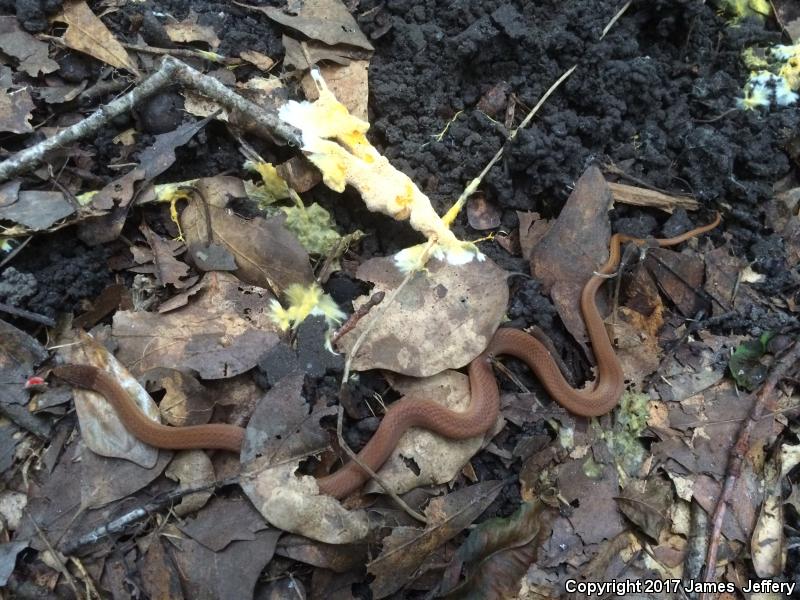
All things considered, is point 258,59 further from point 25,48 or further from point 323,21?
point 25,48

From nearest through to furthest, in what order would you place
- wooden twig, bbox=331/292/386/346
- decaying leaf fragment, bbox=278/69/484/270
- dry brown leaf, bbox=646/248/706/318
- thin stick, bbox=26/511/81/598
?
thin stick, bbox=26/511/81/598, wooden twig, bbox=331/292/386/346, decaying leaf fragment, bbox=278/69/484/270, dry brown leaf, bbox=646/248/706/318

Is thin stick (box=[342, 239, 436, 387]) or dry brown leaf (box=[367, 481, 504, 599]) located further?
thin stick (box=[342, 239, 436, 387])

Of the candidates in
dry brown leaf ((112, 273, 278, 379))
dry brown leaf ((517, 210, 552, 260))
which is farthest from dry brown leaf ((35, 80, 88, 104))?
dry brown leaf ((517, 210, 552, 260))

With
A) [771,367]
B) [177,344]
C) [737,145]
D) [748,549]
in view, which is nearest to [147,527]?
[177,344]

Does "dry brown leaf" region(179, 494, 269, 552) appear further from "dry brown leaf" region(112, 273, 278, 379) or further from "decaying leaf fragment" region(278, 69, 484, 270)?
"decaying leaf fragment" region(278, 69, 484, 270)

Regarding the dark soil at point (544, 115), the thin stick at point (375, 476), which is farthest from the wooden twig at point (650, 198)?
the thin stick at point (375, 476)

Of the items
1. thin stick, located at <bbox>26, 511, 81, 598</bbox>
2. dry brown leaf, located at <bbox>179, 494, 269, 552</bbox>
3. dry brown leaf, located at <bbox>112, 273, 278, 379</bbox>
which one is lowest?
thin stick, located at <bbox>26, 511, 81, 598</bbox>

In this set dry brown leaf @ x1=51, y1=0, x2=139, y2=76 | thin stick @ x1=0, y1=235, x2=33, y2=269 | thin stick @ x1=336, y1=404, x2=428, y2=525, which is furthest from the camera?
dry brown leaf @ x1=51, y1=0, x2=139, y2=76

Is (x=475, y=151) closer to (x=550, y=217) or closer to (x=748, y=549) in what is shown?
(x=550, y=217)

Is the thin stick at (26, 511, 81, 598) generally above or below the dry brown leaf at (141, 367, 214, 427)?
below
